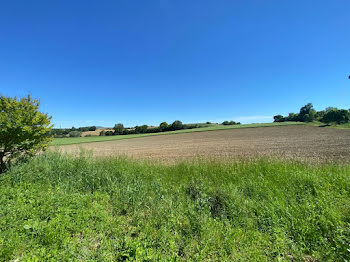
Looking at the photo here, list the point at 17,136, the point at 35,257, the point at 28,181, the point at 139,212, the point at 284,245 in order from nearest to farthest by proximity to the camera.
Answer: the point at 35,257, the point at 284,245, the point at 139,212, the point at 28,181, the point at 17,136

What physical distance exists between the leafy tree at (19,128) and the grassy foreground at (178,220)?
217 centimetres

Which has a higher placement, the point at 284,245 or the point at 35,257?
the point at 35,257

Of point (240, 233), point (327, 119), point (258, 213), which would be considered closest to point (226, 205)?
point (258, 213)

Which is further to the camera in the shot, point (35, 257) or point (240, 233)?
point (240, 233)

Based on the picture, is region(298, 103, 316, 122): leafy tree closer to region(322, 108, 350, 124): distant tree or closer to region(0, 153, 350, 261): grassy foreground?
region(322, 108, 350, 124): distant tree

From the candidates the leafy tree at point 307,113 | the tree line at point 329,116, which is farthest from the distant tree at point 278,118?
the leafy tree at point 307,113

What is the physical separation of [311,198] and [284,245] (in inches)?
76.7

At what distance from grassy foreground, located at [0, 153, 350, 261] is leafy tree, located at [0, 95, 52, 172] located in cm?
217

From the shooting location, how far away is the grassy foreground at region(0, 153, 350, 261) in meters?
2.31

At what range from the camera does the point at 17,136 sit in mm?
6398

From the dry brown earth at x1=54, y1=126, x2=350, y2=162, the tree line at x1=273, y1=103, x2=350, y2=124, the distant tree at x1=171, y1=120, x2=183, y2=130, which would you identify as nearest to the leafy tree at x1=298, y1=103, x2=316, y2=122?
the tree line at x1=273, y1=103, x2=350, y2=124

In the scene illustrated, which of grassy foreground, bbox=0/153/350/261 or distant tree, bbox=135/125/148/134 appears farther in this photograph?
distant tree, bbox=135/125/148/134

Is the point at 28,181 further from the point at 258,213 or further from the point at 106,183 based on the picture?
the point at 258,213

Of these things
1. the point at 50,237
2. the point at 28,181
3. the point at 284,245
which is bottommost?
the point at 284,245
